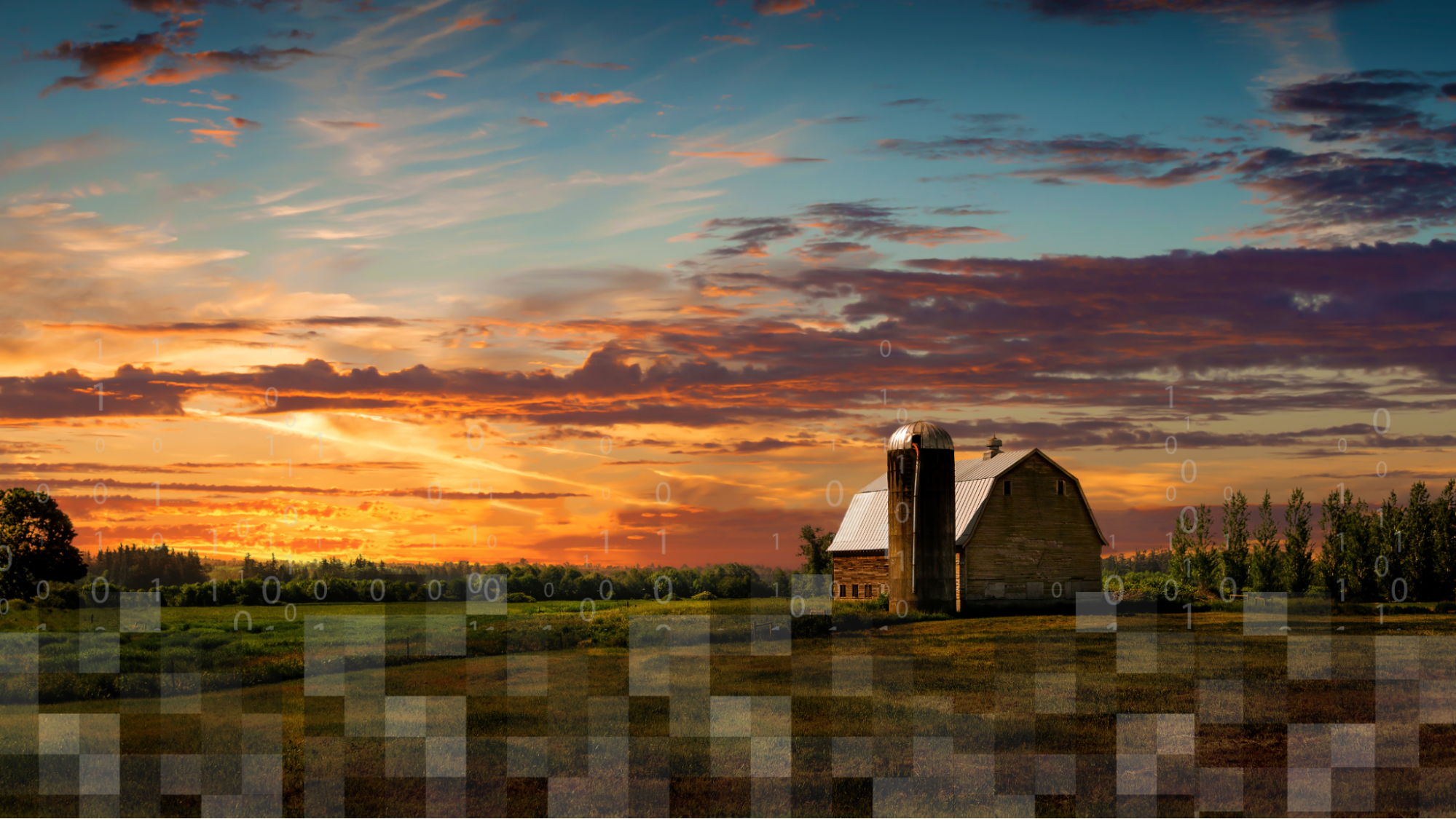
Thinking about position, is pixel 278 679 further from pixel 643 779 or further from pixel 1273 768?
pixel 1273 768

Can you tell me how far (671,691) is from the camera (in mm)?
22375

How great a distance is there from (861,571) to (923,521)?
10.6m

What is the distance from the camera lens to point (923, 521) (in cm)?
4988

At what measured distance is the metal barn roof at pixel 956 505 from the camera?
5247cm

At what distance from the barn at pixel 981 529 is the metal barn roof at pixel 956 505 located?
0.09m

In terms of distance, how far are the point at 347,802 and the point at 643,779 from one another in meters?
4.34
